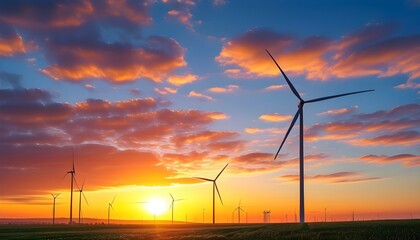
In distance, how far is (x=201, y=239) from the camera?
76.0 meters

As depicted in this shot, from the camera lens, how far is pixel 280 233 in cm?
7256

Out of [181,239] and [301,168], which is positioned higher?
[301,168]

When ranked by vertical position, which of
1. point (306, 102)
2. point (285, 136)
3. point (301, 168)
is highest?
point (306, 102)

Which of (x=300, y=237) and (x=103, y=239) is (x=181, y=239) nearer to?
(x=103, y=239)

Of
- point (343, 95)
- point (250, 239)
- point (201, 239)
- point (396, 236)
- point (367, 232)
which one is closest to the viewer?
point (396, 236)

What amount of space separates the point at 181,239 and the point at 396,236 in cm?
3478

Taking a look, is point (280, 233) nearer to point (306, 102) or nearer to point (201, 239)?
point (201, 239)

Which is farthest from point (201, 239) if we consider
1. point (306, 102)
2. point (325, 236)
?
point (306, 102)

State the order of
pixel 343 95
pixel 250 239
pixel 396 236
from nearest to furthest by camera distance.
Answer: pixel 396 236 < pixel 250 239 < pixel 343 95

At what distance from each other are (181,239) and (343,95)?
40.7 m

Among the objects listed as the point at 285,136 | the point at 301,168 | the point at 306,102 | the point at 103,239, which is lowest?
the point at 103,239

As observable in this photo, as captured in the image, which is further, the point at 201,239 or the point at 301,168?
the point at 301,168

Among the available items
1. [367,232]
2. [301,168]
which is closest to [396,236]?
[367,232]

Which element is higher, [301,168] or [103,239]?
[301,168]
